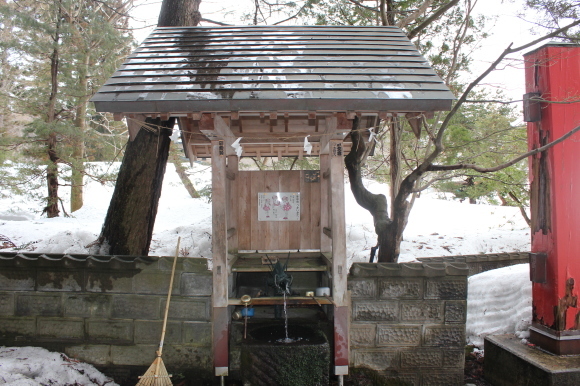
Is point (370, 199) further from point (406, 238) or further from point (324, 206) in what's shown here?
point (406, 238)

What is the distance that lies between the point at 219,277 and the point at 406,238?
332 inches

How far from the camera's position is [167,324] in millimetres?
4449

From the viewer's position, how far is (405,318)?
4512 mm

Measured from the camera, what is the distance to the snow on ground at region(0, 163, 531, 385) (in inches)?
212

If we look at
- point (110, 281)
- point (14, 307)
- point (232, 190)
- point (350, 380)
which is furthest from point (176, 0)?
point (350, 380)

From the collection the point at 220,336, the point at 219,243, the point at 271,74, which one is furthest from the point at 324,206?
the point at 220,336

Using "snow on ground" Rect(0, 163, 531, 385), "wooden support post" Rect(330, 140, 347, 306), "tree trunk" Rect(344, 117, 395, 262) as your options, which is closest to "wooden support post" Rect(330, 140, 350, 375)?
"wooden support post" Rect(330, 140, 347, 306)

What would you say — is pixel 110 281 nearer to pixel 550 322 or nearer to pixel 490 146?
pixel 550 322

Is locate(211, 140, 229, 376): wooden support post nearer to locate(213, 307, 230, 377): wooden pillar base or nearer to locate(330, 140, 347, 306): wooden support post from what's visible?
locate(213, 307, 230, 377): wooden pillar base


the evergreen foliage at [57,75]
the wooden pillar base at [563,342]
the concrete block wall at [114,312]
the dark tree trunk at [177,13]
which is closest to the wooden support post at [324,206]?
Answer: the concrete block wall at [114,312]

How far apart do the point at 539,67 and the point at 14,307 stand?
6875 millimetres

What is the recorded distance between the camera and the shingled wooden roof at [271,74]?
4.01 metres

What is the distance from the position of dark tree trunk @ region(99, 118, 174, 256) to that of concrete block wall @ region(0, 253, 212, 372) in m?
1.27

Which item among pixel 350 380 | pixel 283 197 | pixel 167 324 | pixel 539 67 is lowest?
pixel 350 380
